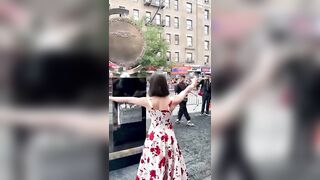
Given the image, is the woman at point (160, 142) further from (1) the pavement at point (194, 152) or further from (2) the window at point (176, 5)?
(2) the window at point (176, 5)

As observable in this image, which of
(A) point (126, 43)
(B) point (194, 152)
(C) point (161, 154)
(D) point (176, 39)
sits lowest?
(B) point (194, 152)

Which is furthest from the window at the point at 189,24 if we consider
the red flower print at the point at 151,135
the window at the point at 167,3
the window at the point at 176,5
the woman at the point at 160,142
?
the red flower print at the point at 151,135

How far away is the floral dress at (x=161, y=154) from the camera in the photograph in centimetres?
201

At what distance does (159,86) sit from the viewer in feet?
6.79

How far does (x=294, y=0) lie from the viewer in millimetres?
595

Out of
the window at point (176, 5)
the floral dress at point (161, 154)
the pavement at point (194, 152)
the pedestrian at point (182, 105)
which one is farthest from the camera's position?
the window at point (176, 5)

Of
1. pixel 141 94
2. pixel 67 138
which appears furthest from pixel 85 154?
pixel 141 94

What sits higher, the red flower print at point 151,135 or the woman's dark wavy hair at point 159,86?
the woman's dark wavy hair at point 159,86

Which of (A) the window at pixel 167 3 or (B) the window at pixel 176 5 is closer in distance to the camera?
(A) the window at pixel 167 3

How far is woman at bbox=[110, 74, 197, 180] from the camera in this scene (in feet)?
6.61

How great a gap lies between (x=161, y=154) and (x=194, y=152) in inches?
58.8

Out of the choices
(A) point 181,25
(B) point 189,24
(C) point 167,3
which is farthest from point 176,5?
(B) point 189,24

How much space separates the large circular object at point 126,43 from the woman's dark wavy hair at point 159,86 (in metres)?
0.62

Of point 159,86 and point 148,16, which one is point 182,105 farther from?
point 148,16
